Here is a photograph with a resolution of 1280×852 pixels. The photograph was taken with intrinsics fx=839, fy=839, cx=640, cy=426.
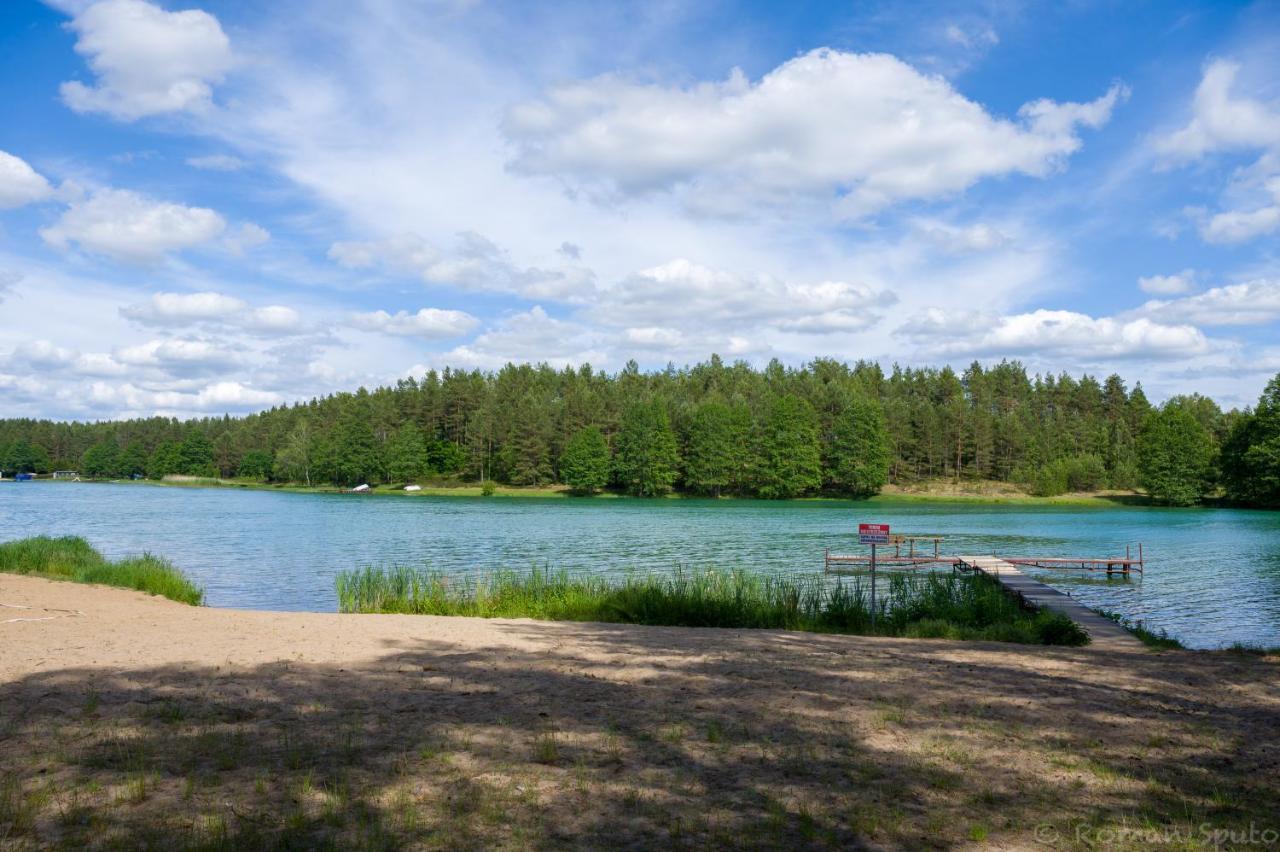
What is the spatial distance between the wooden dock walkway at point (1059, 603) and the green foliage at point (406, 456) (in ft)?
286

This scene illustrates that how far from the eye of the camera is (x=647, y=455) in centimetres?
9619

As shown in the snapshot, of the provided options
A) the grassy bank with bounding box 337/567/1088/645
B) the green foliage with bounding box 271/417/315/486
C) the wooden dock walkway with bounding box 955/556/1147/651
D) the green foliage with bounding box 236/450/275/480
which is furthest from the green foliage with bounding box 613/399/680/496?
the grassy bank with bounding box 337/567/1088/645

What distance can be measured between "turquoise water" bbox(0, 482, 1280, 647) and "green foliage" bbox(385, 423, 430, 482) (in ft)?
108

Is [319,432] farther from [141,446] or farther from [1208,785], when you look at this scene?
[1208,785]

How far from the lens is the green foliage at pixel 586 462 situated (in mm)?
96438

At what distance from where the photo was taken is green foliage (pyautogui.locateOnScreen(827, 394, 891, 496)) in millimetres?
94062

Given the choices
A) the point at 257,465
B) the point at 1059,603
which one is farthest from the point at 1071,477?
the point at 257,465

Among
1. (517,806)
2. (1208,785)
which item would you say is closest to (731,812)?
(517,806)

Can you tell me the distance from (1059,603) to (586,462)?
7850cm

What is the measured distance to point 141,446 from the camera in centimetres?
15900

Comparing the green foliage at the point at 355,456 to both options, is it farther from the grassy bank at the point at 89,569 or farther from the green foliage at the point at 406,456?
the grassy bank at the point at 89,569

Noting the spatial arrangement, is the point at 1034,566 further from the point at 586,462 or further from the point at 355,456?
the point at 355,456

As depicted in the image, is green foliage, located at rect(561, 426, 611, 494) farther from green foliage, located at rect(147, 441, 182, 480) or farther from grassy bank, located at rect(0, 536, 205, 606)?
green foliage, located at rect(147, 441, 182, 480)

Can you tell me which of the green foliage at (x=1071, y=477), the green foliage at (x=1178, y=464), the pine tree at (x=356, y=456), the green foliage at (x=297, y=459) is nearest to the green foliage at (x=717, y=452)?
the green foliage at (x=1071, y=477)
